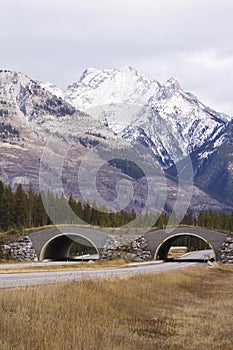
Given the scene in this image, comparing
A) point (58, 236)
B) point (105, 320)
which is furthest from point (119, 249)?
point (105, 320)

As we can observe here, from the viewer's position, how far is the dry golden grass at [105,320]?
47.9 feet

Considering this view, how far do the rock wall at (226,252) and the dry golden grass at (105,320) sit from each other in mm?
→ 71617

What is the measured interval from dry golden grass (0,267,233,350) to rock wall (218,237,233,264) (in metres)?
71.6

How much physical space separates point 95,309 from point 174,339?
3897 mm

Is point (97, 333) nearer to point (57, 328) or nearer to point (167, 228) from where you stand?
point (57, 328)

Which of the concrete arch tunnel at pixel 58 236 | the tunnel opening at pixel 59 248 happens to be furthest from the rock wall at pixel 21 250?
the tunnel opening at pixel 59 248

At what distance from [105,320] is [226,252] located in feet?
273

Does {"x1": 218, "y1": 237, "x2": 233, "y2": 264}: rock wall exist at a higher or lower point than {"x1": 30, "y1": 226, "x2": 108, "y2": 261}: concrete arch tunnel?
lower

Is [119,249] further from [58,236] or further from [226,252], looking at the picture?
[226,252]

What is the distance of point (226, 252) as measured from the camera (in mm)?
99375

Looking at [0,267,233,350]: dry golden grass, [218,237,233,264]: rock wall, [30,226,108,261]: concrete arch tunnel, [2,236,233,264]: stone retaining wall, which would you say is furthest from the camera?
[30,226,108,261]: concrete arch tunnel

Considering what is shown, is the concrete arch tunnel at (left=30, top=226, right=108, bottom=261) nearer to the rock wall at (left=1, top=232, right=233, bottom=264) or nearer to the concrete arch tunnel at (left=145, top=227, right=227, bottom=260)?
the rock wall at (left=1, top=232, right=233, bottom=264)

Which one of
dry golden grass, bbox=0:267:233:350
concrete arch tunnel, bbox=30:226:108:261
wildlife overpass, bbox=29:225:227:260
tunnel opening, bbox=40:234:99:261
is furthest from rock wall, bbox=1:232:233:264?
dry golden grass, bbox=0:267:233:350

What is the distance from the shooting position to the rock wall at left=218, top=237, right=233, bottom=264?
323ft
